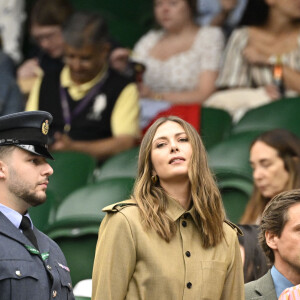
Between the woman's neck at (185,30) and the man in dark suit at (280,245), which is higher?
the woman's neck at (185,30)

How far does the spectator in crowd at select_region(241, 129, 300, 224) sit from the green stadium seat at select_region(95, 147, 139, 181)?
139cm

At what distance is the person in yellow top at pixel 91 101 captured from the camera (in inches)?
264

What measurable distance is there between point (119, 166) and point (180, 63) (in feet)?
4.14

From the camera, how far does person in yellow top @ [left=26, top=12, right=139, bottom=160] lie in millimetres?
6715

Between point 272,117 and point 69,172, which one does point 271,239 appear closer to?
point 272,117

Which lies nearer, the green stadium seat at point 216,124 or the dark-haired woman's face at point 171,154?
the dark-haired woman's face at point 171,154

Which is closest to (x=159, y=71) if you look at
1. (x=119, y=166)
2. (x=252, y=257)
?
(x=119, y=166)

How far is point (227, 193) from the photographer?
5359mm

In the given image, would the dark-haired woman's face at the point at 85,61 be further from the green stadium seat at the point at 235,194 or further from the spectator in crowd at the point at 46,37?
the green stadium seat at the point at 235,194

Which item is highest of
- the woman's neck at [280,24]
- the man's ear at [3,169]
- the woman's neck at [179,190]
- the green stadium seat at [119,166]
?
the woman's neck at [280,24]

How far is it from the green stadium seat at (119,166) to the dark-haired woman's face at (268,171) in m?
1.41

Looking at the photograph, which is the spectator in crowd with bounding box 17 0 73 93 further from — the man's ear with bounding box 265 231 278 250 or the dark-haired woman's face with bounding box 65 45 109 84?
the man's ear with bounding box 265 231 278 250

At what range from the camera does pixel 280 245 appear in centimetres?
351

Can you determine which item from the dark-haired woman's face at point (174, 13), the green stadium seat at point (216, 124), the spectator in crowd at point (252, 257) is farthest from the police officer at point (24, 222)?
the dark-haired woman's face at point (174, 13)
